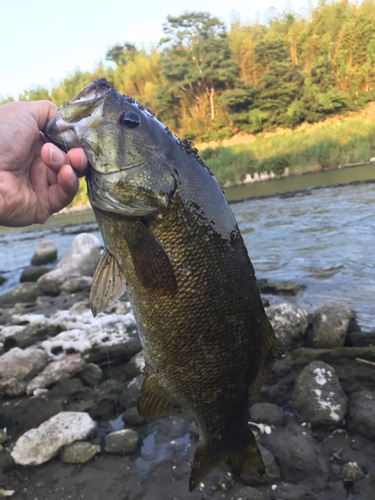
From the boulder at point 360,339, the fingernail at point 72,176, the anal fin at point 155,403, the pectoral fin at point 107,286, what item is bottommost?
the boulder at point 360,339

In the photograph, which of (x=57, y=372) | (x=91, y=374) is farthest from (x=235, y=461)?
(x=57, y=372)

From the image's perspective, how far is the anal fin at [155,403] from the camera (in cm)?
215

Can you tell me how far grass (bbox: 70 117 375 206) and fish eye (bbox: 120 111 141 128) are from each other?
3110 cm

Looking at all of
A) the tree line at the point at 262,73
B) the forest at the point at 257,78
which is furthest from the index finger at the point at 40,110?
the tree line at the point at 262,73

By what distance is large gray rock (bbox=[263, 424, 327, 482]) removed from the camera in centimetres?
308

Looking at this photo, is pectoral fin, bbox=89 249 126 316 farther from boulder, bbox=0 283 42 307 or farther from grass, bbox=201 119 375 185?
grass, bbox=201 119 375 185

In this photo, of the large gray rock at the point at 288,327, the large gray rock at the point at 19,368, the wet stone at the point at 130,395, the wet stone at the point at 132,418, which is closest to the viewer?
the wet stone at the point at 132,418

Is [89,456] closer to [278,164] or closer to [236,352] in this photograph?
[236,352]

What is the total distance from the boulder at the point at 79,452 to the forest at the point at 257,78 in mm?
33970

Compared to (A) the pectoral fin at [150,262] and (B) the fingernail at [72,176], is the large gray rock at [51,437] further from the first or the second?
(B) the fingernail at [72,176]

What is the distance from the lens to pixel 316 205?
54.5 ft

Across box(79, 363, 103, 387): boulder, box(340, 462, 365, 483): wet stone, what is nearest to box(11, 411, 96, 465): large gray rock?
box(79, 363, 103, 387): boulder

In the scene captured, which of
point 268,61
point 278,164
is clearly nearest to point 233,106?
point 268,61

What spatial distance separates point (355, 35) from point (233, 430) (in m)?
64.1
